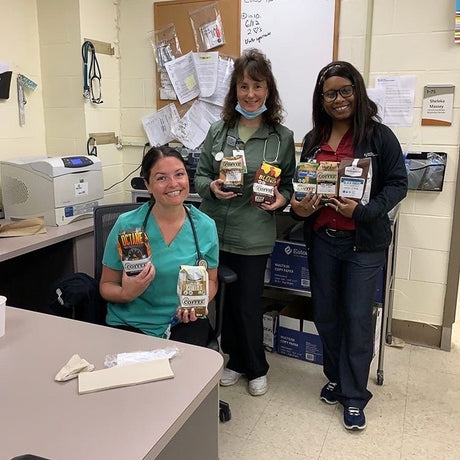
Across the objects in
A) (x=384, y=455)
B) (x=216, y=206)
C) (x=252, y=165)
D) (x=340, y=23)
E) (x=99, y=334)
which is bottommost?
(x=384, y=455)

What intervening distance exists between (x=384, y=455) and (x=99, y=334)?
1356 mm

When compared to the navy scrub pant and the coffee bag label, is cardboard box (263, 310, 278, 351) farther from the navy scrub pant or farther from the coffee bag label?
the coffee bag label

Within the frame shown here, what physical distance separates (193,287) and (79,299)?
0.54 meters

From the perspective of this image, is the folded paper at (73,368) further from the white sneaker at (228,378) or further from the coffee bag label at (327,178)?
the white sneaker at (228,378)

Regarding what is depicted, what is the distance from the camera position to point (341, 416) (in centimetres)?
227

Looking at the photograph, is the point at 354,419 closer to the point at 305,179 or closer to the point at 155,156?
the point at 305,179

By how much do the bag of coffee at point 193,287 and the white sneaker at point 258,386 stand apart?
1015 mm

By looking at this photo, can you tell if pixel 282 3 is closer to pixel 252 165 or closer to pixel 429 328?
pixel 252 165

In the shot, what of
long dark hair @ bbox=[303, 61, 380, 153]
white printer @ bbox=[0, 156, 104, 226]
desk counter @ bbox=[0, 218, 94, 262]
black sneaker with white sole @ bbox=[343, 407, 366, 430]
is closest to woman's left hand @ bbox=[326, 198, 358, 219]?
long dark hair @ bbox=[303, 61, 380, 153]

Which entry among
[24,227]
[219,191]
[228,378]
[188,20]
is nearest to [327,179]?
[219,191]

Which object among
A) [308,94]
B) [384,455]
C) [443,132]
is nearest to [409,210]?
[443,132]

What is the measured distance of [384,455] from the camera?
6.58ft

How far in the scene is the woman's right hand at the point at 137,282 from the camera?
1.58 m

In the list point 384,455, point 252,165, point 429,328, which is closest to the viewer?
point 384,455
